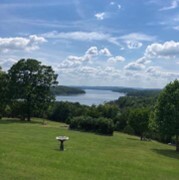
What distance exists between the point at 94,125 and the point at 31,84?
46.7 ft

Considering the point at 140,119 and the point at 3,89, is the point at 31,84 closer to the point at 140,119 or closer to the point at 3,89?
the point at 3,89

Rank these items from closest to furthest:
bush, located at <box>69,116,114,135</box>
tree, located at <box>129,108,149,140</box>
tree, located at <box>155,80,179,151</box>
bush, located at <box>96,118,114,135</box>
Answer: tree, located at <box>155,80,179,151</box>
bush, located at <box>96,118,114,135</box>
bush, located at <box>69,116,114,135</box>
tree, located at <box>129,108,149,140</box>

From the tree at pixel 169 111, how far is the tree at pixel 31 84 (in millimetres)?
25151

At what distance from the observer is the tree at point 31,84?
183 feet

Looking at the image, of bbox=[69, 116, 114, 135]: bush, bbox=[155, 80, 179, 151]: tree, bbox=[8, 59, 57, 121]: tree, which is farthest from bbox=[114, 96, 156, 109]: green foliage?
bbox=[155, 80, 179, 151]: tree

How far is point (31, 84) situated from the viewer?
5703 cm

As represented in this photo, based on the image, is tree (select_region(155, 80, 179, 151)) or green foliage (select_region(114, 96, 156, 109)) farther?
green foliage (select_region(114, 96, 156, 109))

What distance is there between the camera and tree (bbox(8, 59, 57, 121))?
55750mm

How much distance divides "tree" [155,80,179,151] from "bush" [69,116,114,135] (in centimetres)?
1238

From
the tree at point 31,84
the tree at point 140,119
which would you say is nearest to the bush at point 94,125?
the tree at point 140,119

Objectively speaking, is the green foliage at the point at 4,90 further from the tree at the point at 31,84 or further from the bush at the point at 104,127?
the bush at the point at 104,127

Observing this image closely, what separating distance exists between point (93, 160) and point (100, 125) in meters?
28.7

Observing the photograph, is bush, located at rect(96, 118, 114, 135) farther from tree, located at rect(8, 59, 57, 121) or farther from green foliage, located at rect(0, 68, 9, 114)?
green foliage, located at rect(0, 68, 9, 114)

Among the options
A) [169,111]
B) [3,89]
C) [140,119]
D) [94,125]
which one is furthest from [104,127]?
[3,89]
